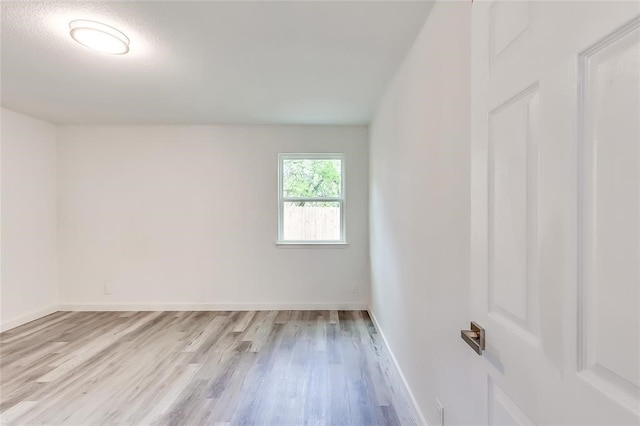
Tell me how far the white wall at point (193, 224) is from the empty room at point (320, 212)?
0.03 metres

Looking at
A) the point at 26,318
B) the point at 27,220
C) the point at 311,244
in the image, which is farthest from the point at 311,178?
the point at 26,318

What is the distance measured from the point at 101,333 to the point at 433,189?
3726 millimetres

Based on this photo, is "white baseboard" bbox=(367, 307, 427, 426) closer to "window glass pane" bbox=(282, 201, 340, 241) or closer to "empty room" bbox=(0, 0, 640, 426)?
"empty room" bbox=(0, 0, 640, 426)

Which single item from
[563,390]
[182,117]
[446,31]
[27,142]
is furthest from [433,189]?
[27,142]

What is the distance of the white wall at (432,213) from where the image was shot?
4.20 feet

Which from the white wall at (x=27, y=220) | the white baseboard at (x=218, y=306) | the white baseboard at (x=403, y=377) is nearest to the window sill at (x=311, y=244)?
the white baseboard at (x=218, y=306)

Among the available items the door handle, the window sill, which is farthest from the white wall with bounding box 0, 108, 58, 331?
the door handle

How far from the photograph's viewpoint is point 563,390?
21.5 inches

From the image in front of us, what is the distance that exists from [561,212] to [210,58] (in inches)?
93.5

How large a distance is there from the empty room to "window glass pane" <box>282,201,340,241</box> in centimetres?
3

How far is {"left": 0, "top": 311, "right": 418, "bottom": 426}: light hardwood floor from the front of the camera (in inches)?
76.5

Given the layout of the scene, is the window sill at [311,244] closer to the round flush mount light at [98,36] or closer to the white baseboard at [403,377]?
the white baseboard at [403,377]

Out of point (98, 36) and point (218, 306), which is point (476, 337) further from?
point (218, 306)

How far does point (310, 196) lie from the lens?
13.5ft
